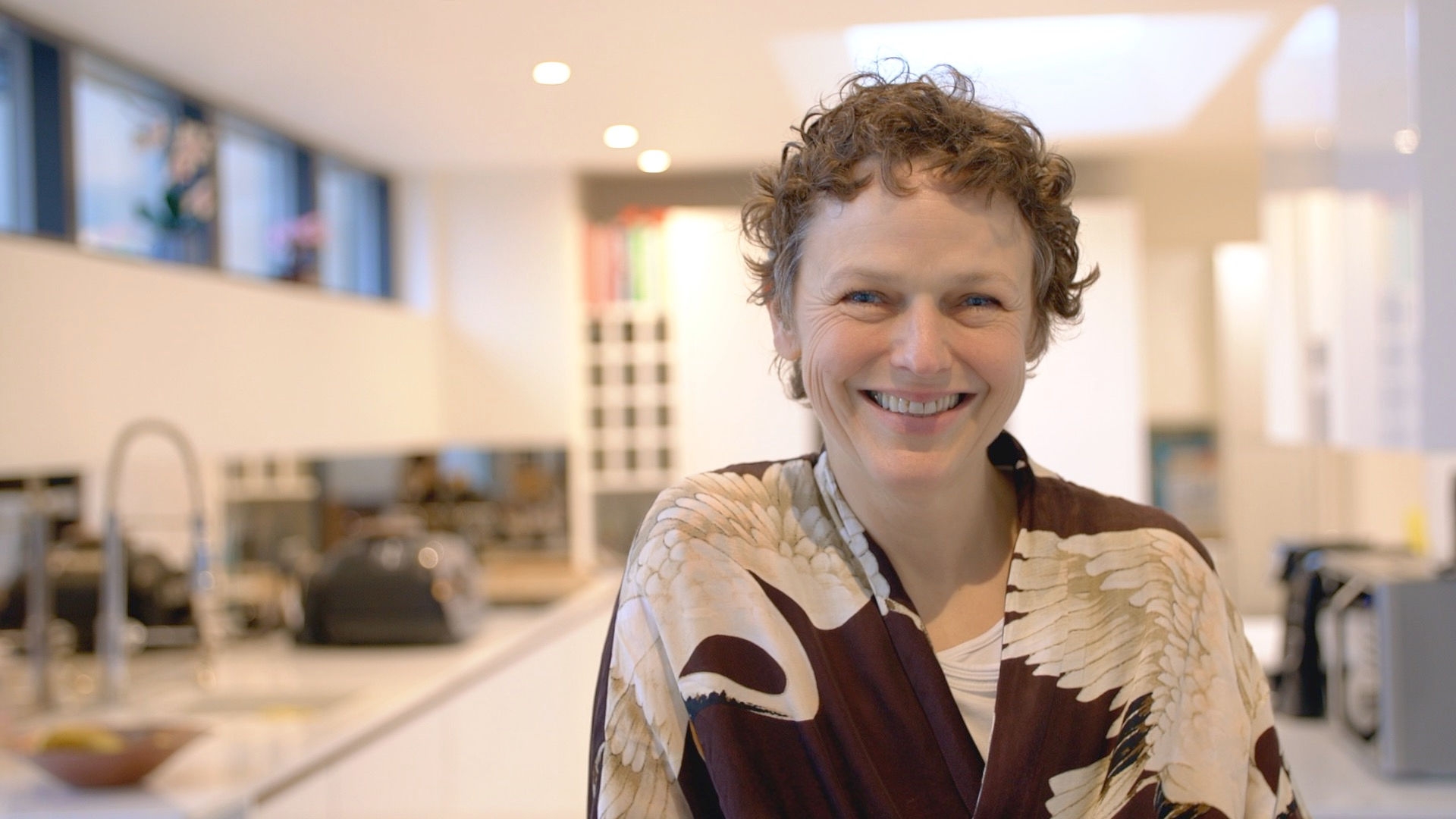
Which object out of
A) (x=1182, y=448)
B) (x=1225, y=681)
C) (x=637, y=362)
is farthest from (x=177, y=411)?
(x=1182, y=448)

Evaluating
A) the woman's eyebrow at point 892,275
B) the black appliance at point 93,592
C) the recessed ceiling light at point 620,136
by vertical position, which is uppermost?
the recessed ceiling light at point 620,136

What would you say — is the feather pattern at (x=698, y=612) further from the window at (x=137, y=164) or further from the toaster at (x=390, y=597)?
the toaster at (x=390, y=597)

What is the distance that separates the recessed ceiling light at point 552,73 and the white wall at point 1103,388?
265 centimetres

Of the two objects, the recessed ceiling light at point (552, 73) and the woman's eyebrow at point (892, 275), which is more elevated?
the recessed ceiling light at point (552, 73)

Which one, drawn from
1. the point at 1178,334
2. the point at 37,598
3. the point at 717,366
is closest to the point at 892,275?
the point at 37,598

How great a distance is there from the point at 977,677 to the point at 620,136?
2.35 feet

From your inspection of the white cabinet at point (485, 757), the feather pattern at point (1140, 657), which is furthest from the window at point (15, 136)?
the feather pattern at point (1140, 657)

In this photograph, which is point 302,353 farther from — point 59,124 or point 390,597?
point 59,124

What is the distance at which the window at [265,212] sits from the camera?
3.59 metres

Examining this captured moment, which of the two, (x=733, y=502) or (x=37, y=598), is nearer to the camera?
(x=733, y=502)

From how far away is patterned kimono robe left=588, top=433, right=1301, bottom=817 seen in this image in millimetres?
1100

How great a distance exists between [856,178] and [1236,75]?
1297mm

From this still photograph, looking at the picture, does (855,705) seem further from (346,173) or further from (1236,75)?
(346,173)

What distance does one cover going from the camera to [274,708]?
2734 mm
